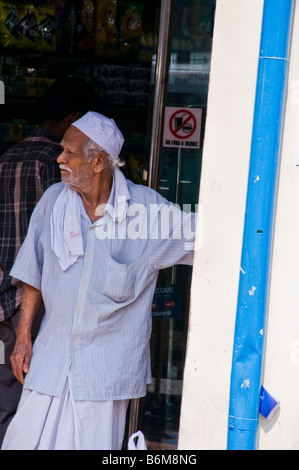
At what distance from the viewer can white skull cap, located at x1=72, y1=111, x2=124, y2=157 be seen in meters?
2.81

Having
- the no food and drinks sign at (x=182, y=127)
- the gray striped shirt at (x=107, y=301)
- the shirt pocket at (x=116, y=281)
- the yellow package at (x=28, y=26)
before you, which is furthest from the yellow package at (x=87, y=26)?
the shirt pocket at (x=116, y=281)

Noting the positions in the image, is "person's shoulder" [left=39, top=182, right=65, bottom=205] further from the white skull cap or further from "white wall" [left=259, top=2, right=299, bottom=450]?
"white wall" [left=259, top=2, right=299, bottom=450]

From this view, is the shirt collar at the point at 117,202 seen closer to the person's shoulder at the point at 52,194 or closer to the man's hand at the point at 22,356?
the person's shoulder at the point at 52,194

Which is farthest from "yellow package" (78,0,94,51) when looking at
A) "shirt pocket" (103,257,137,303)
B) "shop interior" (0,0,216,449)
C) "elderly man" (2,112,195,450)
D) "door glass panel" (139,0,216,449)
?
"shirt pocket" (103,257,137,303)

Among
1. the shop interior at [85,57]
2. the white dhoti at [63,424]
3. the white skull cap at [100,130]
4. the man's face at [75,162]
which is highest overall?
the shop interior at [85,57]

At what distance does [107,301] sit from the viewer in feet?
8.92

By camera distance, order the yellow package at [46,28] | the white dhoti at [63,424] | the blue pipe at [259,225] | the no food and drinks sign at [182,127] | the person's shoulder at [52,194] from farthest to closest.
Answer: the yellow package at [46,28], the no food and drinks sign at [182,127], the person's shoulder at [52,194], the white dhoti at [63,424], the blue pipe at [259,225]

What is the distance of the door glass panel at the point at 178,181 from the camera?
3.94 m

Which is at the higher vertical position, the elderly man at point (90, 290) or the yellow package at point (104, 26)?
the yellow package at point (104, 26)

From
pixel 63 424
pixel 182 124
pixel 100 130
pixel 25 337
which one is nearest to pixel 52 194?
pixel 100 130

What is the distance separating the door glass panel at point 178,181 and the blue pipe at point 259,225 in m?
1.54

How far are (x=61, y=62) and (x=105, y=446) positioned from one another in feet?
8.88

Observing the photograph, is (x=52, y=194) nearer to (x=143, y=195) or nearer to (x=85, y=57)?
(x=143, y=195)

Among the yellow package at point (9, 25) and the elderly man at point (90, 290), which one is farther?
the yellow package at point (9, 25)
